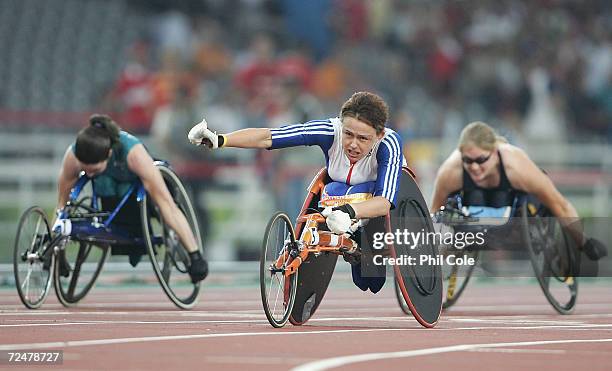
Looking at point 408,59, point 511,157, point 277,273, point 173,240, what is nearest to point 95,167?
point 173,240

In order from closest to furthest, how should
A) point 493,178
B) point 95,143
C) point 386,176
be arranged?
point 386,176 → point 95,143 → point 493,178

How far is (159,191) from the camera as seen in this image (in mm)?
12117

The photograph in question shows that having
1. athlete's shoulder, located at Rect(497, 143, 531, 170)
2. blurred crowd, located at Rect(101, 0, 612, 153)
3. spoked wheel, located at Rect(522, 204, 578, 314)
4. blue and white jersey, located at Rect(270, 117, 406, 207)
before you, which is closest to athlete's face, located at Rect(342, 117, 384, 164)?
blue and white jersey, located at Rect(270, 117, 406, 207)

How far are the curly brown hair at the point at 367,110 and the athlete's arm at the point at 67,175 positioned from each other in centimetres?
322

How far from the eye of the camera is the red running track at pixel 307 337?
723 cm

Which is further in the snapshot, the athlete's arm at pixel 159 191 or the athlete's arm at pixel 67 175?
the athlete's arm at pixel 67 175

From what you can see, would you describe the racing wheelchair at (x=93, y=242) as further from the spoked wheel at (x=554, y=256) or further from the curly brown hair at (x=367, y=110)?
the spoked wheel at (x=554, y=256)

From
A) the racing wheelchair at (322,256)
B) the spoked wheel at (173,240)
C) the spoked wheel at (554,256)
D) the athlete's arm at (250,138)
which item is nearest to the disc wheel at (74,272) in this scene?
the spoked wheel at (173,240)

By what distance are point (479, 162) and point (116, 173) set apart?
123 inches

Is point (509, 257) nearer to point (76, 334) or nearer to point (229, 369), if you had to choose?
point (76, 334)

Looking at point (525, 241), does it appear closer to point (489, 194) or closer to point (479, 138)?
point (489, 194)

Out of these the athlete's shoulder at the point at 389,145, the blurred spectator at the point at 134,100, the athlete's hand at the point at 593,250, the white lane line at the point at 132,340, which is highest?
the blurred spectator at the point at 134,100

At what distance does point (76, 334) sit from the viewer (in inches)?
340

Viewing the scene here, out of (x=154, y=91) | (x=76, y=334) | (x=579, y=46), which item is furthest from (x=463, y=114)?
(x=76, y=334)
